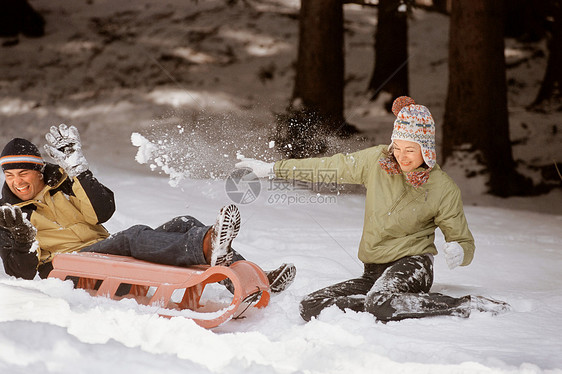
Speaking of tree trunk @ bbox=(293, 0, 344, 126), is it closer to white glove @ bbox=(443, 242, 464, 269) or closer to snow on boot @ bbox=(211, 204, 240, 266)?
white glove @ bbox=(443, 242, 464, 269)

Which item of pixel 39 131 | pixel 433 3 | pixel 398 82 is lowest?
pixel 39 131

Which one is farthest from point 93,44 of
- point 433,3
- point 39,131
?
point 433,3

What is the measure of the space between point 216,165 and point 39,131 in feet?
11.6

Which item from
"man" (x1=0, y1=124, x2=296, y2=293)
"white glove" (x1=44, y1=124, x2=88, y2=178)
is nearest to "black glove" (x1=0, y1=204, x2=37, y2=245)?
"man" (x1=0, y1=124, x2=296, y2=293)

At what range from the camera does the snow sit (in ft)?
7.61

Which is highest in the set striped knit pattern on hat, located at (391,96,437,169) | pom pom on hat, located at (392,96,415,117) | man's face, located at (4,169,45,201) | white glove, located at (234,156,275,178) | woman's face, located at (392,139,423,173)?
pom pom on hat, located at (392,96,415,117)

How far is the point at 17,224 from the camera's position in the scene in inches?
126

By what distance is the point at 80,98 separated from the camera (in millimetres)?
12016

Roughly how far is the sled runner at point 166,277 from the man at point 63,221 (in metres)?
0.10

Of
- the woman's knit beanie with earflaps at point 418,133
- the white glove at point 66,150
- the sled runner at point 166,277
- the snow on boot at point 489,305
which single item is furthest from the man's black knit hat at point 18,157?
the snow on boot at point 489,305

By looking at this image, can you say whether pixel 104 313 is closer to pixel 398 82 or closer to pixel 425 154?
pixel 425 154

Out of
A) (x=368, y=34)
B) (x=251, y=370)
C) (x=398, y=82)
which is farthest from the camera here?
(x=368, y=34)

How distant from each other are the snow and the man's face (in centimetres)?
51

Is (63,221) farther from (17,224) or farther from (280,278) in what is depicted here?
(280,278)
